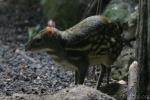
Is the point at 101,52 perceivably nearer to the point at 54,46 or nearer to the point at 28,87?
the point at 54,46

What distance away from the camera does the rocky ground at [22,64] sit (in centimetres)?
530

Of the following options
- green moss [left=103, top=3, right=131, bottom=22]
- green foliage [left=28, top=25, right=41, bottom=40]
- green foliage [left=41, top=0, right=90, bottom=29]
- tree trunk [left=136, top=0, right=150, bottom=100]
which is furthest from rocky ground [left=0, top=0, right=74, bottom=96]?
tree trunk [left=136, top=0, right=150, bottom=100]

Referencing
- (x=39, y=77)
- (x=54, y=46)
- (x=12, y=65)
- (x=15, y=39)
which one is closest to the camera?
(x=54, y=46)

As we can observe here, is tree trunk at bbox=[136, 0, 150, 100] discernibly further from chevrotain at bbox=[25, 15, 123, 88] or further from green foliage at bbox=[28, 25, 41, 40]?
green foliage at bbox=[28, 25, 41, 40]

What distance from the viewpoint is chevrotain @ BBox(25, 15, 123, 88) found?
15.4 feet

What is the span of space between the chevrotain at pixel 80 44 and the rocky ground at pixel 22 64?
534 millimetres

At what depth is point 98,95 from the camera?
149 inches

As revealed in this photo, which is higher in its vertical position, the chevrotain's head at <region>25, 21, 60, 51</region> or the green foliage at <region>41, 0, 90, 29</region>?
the green foliage at <region>41, 0, 90, 29</region>

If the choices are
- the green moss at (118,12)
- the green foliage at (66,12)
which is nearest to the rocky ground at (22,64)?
the green foliage at (66,12)

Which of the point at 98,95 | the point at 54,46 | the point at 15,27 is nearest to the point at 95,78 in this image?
the point at 54,46

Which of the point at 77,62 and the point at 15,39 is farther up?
the point at 15,39

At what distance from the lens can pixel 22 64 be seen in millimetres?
6223

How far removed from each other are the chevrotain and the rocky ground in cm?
53

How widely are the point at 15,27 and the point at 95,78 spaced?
2995mm
